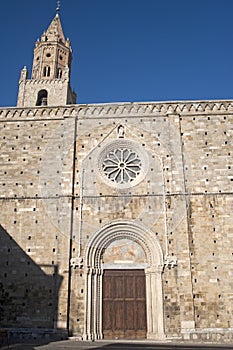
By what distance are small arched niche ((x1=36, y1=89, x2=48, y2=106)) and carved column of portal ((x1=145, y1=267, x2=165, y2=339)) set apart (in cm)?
1522

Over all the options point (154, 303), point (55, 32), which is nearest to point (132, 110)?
point (154, 303)

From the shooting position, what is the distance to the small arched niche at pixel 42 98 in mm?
23969

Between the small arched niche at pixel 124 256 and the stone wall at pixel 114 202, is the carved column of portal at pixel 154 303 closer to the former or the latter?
the stone wall at pixel 114 202

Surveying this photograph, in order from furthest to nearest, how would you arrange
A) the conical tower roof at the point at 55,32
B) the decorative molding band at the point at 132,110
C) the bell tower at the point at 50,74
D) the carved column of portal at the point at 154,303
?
the conical tower roof at the point at 55,32 → the bell tower at the point at 50,74 → the decorative molding band at the point at 132,110 → the carved column of portal at the point at 154,303

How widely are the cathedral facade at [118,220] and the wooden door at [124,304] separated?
33 millimetres

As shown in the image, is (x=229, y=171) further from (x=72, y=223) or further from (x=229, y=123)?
(x=72, y=223)

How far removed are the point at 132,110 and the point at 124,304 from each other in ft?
24.0

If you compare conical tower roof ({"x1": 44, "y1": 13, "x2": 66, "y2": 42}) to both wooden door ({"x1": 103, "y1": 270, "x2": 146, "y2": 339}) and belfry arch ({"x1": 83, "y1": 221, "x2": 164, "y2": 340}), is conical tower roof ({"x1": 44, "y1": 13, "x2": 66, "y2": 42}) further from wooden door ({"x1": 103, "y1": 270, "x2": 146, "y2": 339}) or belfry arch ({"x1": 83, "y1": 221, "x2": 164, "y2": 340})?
wooden door ({"x1": 103, "y1": 270, "x2": 146, "y2": 339})

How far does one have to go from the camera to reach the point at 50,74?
25.1 m

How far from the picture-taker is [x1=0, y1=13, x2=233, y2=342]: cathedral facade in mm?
11820

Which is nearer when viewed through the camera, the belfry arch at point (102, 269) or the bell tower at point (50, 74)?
the belfry arch at point (102, 269)

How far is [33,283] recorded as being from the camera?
12281mm

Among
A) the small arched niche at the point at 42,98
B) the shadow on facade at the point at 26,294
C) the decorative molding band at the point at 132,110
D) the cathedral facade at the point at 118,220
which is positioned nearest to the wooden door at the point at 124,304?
the cathedral facade at the point at 118,220

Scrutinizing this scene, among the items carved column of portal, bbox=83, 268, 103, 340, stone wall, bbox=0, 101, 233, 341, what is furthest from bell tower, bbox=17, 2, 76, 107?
carved column of portal, bbox=83, 268, 103, 340
